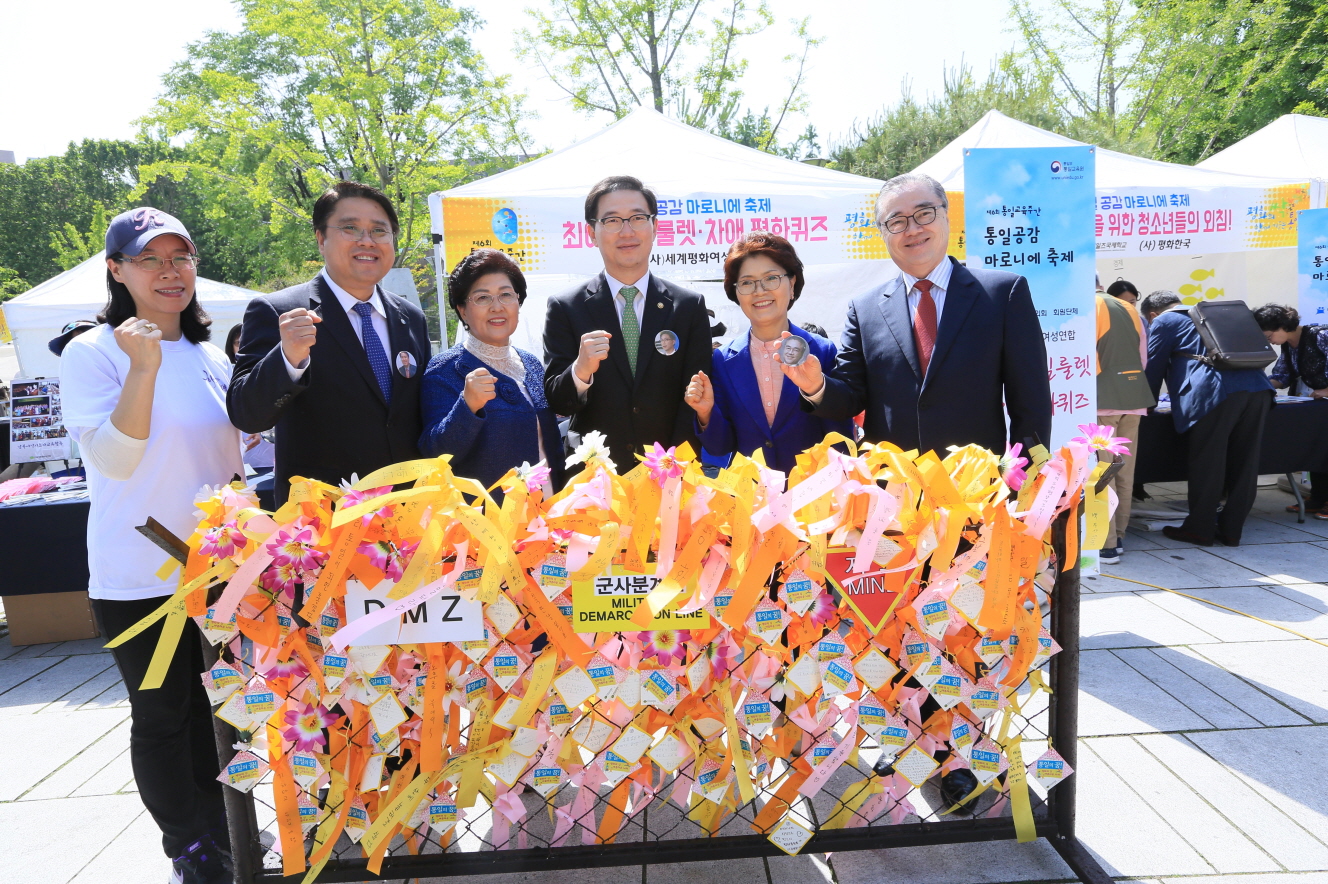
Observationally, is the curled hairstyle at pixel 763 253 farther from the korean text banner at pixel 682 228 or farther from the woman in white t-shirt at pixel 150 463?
the korean text banner at pixel 682 228

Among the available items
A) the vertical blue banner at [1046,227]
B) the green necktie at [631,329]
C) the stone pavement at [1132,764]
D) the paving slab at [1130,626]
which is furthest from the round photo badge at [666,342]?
the paving slab at [1130,626]

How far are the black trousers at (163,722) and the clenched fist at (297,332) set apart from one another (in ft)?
2.50

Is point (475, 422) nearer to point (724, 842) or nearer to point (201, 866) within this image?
point (724, 842)

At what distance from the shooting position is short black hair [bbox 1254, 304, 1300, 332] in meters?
6.10

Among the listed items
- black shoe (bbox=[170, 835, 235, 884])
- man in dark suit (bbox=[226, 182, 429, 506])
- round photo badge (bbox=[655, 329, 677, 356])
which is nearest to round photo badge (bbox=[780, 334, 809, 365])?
round photo badge (bbox=[655, 329, 677, 356])

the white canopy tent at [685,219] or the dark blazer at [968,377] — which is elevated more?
the white canopy tent at [685,219]

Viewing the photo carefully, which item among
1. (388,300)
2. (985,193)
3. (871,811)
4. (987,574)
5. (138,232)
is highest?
(985,193)

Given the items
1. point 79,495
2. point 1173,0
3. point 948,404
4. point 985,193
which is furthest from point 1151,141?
point 79,495

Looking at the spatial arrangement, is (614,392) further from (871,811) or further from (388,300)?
(871,811)

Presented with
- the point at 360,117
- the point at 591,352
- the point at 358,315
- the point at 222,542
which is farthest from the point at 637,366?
the point at 360,117

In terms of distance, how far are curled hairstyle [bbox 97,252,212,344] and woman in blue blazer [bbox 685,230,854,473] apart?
1.49 m

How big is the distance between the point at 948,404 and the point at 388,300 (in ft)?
5.98

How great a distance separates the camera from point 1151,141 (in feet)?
62.8

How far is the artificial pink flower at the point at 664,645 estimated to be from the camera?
1762 millimetres
